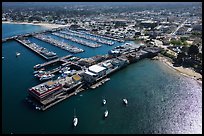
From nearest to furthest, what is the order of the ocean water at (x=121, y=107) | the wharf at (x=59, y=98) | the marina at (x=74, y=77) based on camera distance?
the ocean water at (x=121, y=107), the wharf at (x=59, y=98), the marina at (x=74, y=77)

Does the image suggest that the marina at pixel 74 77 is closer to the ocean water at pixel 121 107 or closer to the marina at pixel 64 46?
the ocean water at pixel 121 107

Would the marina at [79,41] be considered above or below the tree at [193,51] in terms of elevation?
above

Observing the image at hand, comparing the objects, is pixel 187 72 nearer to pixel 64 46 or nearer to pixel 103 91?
pixel 103 91

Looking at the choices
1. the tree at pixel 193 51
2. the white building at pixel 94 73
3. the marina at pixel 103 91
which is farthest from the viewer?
the tree at pixel 193 51

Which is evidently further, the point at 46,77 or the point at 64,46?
the point at 64,46

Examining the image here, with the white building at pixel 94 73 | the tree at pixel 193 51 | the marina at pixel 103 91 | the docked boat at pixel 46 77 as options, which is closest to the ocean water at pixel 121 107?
the marina at pixel 103 91

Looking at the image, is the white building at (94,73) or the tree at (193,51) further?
the tree at (193,51)

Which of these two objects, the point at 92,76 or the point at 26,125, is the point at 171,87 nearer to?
the point at 92,76

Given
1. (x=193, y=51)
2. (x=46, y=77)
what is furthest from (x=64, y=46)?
(x=193, y=51)

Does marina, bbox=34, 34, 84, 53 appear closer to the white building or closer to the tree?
the white building

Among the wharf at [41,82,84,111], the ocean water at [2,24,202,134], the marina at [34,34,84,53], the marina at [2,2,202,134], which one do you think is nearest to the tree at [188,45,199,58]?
the marina at [2,2,202,134]
